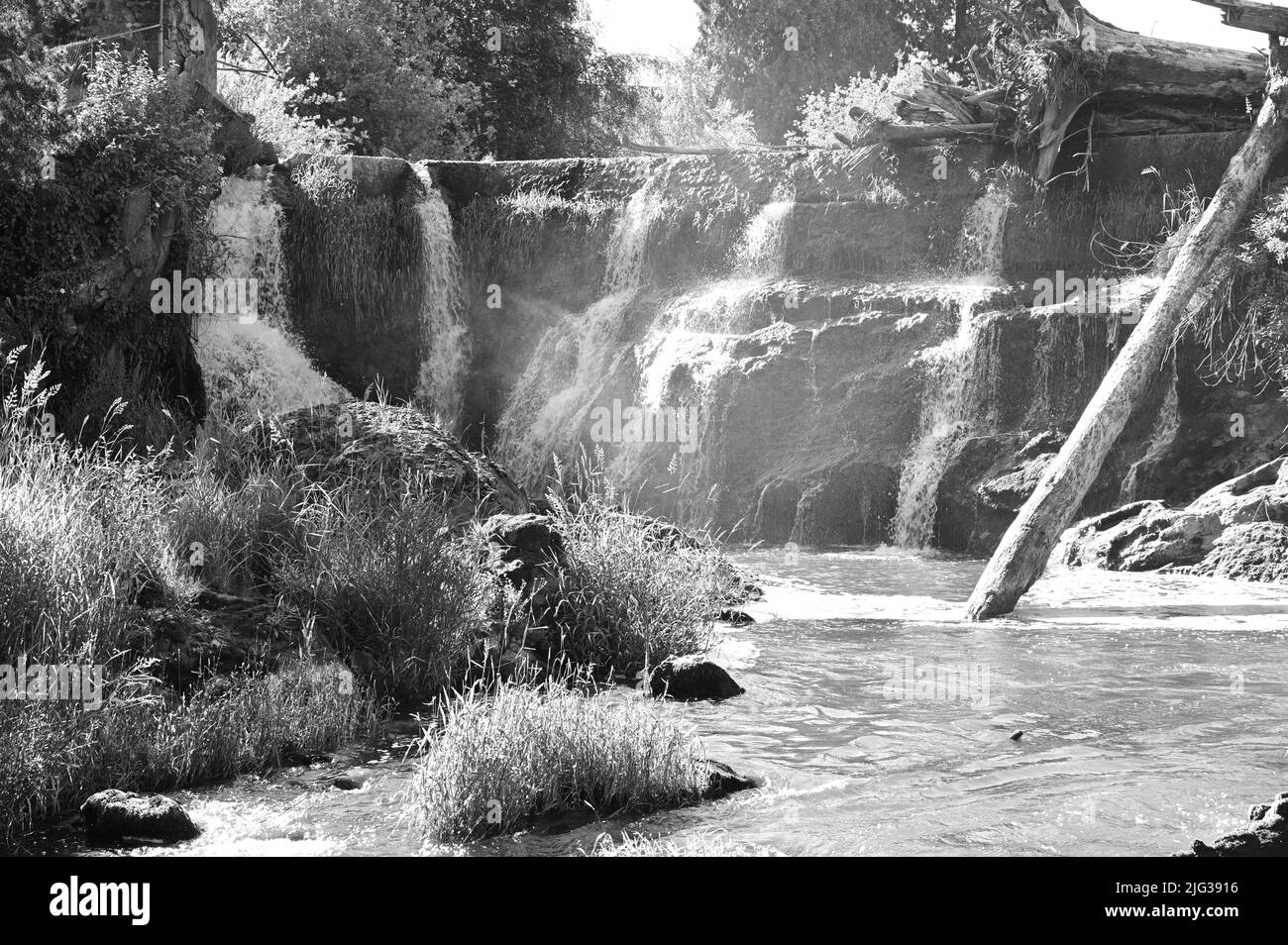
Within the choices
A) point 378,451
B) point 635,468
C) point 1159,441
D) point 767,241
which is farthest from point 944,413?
point 378,451

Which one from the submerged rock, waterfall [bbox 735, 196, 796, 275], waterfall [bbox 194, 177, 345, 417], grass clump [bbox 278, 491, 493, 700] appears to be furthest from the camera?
waterfall [bbox 735, 196, 796, 275]

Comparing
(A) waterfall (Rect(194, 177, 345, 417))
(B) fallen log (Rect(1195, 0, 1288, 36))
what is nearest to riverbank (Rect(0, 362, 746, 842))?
(A) waterfall (Rect(194, 177, 345, 417))

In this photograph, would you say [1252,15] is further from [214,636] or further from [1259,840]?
[214,636]

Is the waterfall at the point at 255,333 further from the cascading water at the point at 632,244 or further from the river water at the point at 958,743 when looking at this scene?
the river water at the point at 958,743

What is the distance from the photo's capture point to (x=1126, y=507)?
14.6m

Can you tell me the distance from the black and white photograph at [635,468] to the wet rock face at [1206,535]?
52mm

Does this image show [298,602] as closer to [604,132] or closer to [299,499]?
[299,499]

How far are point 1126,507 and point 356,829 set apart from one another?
36.2 ft

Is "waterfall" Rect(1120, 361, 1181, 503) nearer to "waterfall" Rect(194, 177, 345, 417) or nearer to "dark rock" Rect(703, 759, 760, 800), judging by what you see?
"waterfall" Rect(194, 177, 345, 417)

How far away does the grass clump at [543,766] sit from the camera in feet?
18.7

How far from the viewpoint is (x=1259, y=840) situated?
5.08m

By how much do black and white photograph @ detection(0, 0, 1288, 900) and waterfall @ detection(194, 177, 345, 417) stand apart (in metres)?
0.07

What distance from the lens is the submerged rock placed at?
502 centimetres

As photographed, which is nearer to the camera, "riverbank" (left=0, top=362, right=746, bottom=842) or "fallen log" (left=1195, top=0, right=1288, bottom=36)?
"riverbank" (left=0, top=362, right=746, bottom=842)
